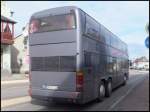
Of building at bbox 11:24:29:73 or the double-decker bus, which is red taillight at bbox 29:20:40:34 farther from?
building at bbox 11:24:29:73

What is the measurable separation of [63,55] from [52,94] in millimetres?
1496

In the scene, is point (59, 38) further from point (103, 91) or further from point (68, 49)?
point (103, 91)

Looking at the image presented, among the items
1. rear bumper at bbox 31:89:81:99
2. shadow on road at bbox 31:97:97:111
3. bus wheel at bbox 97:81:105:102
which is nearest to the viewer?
rear bumper at bbox 31:89:81:99

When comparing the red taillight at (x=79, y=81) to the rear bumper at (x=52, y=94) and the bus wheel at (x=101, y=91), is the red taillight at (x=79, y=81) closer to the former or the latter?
the rear bumper at (x=52, y=94)

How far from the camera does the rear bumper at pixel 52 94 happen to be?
13.0 metres

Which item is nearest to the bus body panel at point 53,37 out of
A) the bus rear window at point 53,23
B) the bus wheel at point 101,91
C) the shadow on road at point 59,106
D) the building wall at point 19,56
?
the bus rear window at point 53,23

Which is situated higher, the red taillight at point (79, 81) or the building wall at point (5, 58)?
the building wall at point (5, 58)

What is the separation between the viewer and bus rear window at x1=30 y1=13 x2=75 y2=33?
13.5 m

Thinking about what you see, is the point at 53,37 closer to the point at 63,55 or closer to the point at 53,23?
the point at 53,23

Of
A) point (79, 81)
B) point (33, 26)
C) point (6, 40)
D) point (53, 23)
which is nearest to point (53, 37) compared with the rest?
point (53, 23)

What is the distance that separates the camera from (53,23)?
13938 mm

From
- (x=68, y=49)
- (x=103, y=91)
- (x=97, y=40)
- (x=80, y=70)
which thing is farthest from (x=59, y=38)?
(x=103, y=91)

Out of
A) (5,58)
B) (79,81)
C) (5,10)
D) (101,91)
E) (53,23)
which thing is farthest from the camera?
(5,10)

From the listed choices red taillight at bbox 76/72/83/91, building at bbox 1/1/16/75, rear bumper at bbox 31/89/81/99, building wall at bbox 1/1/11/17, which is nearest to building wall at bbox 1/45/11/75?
building at bbox 1/1/16/75
